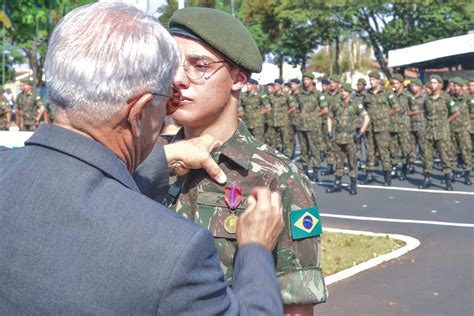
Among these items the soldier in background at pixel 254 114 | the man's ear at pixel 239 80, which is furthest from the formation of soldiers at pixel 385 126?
the man's ear at pixel 239 80

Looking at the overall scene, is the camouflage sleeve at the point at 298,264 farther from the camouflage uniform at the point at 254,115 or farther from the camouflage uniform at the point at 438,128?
the camouflage uniform at the point at 254,115

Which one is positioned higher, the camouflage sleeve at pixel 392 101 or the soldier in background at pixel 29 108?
the camouflage sleeve at pixel 392 101

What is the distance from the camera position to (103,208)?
1574mm

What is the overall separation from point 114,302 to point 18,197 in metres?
0.29

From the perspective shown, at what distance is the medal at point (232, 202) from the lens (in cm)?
246

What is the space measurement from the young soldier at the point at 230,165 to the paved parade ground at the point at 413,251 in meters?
4.23

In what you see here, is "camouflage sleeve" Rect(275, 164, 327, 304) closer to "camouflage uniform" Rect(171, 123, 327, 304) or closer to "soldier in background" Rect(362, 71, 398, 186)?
"camouflage uniform" Rect(171, 123, 327, 304)

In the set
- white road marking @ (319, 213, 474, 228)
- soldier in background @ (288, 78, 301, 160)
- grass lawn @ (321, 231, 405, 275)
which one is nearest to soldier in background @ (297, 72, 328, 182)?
soldier in background @ (288, 78, 301, 160)

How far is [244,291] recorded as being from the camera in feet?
5.78

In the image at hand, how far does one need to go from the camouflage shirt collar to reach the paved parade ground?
13.7ft

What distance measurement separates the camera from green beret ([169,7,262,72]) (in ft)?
8.62

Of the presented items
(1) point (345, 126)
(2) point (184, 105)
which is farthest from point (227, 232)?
(1) point (345, 126)

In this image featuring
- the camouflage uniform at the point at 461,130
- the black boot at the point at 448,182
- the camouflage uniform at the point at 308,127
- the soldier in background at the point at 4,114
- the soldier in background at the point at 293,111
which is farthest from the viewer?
the soldier in background at the point at 4,114

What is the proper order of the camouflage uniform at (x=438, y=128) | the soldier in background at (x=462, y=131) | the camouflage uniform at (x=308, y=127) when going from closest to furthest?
the camouflage uniform at (x=438, y=128), the soldier in background at (x=462, y=131), the camouflage uniform at (x=308, y=127)
